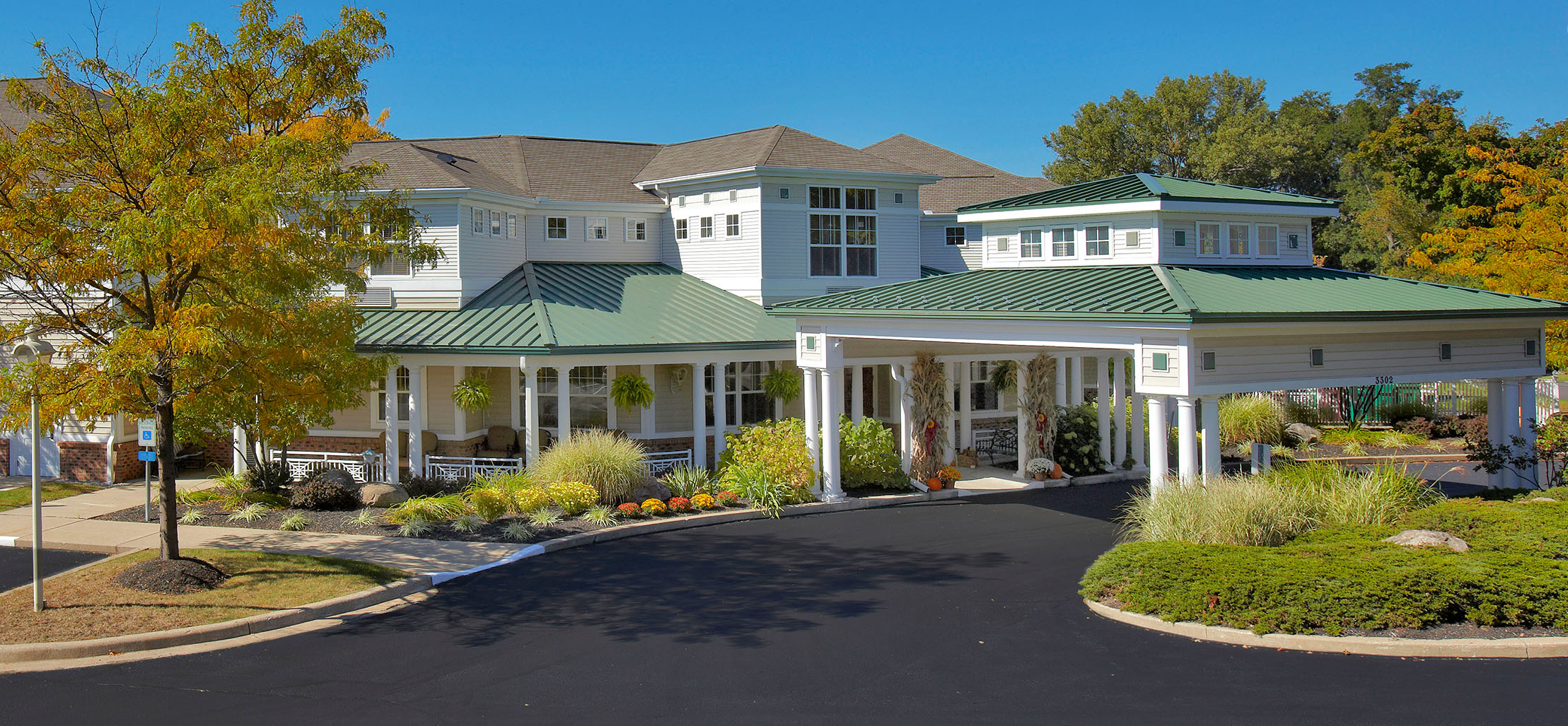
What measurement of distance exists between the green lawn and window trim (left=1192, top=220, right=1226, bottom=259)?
20081 mm

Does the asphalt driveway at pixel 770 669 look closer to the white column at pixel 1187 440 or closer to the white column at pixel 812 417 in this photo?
the white column at pixel 1187 440

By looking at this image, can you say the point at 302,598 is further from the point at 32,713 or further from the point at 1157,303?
the point at 1157,303

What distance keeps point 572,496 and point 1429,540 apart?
37.8ft

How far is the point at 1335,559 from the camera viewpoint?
10.8m

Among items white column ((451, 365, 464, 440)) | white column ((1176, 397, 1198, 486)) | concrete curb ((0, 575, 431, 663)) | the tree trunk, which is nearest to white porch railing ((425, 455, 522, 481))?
white column ((451, 365, 464, 440))

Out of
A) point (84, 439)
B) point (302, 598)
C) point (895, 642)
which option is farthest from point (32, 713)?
point (84, 439)

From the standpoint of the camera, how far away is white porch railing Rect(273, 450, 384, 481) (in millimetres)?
20188

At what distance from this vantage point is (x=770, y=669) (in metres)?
9.64

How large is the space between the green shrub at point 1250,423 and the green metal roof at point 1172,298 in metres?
6.58

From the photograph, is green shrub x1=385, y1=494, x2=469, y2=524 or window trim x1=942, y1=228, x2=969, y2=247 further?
window trim x1=942, y1=228, x2=969, y2=247

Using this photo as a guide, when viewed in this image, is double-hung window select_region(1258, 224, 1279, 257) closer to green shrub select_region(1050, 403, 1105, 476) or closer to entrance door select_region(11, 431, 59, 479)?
green shrub select_region(1050, 403, 1105, 476)

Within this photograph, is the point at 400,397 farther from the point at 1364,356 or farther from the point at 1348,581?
the point at 1348,581

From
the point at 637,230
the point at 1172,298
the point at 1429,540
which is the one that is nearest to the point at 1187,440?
the point at 1172,298

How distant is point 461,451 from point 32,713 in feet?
41.6
